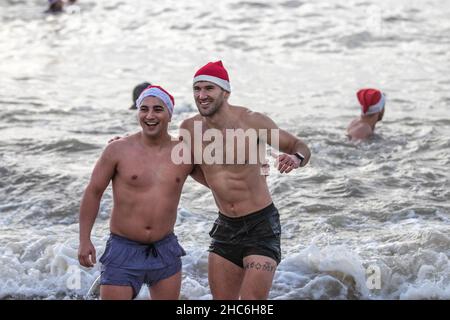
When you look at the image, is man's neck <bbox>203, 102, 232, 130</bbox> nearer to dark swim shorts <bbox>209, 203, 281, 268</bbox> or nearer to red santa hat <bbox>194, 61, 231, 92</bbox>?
red santa hat <bbox>194, 61, 231, 92</bbox>

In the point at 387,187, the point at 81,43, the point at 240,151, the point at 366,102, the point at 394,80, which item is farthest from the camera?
the point at 81,43

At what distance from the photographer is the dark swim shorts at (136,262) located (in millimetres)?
5855

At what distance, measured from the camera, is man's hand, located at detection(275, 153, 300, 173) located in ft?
19.5

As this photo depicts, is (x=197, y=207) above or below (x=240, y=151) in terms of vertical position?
below

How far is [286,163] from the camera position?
235 inches

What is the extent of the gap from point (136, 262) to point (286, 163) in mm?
1210

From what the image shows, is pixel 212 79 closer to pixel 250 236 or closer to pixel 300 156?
pixel 300 156

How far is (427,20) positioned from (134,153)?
17.9m

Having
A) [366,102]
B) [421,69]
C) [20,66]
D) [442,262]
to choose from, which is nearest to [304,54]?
[421,69]

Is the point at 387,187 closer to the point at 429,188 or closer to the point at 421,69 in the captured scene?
the point at 429,188

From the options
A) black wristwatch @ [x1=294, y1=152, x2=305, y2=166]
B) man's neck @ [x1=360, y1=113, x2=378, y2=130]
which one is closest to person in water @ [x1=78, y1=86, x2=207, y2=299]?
black wristwatch @ [x1=294, y1=152, x2=305, y2=166]

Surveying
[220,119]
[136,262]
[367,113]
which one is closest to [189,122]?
[220,119]

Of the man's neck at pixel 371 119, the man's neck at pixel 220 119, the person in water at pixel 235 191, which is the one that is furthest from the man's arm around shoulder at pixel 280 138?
the man's neck at pixel 371 119
